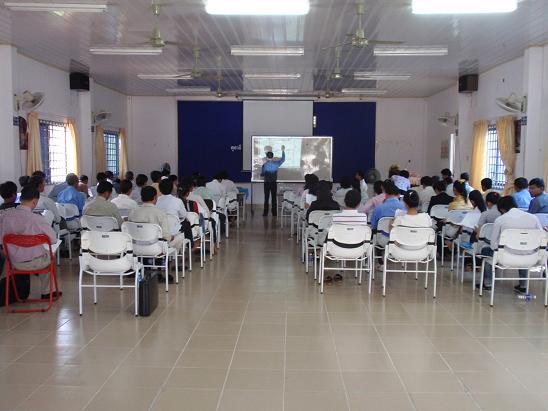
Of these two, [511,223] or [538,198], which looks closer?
[511,223]

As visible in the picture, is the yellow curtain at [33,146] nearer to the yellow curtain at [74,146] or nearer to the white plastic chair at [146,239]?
the yellow curtain at [74,146]

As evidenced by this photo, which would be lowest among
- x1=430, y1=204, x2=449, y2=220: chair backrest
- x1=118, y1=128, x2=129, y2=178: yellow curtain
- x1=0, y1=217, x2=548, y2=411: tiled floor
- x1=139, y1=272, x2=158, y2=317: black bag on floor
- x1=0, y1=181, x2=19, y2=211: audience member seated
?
x1=0, y1=217, x2=548, y2=411: tiled floor

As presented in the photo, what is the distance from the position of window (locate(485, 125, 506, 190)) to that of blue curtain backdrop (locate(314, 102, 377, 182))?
5.14 meters

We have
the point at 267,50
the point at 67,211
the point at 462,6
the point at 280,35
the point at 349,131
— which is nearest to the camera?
the point at 462,6

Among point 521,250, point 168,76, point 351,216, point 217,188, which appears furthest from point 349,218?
point 168,76

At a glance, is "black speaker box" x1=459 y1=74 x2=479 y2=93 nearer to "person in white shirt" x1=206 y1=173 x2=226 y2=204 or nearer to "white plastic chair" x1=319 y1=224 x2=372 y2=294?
"person in white shirt" x1=206 y1=173 x2=226 y2=204

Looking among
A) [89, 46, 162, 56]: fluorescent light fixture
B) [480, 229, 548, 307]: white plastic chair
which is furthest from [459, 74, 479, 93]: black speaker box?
[480, 229, 548, 307]: white plastic chair

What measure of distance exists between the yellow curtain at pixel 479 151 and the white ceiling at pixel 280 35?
44.5 inches

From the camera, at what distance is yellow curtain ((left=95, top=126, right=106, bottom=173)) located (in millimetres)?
12879

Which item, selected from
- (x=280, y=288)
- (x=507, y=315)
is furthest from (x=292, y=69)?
(x=507, y=315)

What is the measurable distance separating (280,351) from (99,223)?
3083 millimetres

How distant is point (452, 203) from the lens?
292 inches

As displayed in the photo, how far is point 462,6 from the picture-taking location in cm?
554

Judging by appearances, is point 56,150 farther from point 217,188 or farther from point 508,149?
point 508,149
